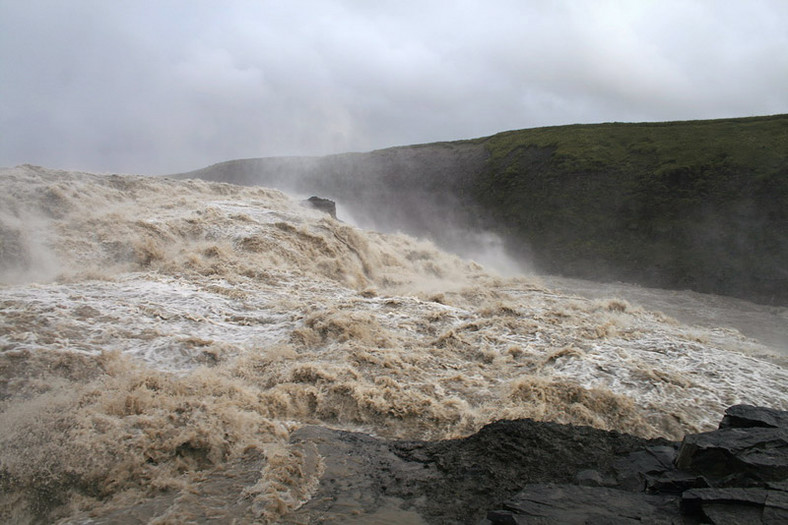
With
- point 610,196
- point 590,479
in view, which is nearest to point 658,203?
point 610,196

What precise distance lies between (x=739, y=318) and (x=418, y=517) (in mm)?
17974

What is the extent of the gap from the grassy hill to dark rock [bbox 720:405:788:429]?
56.8ft

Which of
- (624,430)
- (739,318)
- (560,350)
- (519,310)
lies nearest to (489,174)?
(739,318)

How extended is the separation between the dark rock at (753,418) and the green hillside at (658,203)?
56.8 ft

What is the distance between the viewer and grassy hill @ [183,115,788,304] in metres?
24.6

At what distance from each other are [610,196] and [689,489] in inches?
1164

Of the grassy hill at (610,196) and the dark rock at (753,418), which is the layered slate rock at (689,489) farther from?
the grassy hill at (610,196)

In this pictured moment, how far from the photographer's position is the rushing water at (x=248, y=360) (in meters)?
6.41

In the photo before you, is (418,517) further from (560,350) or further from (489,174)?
(489,174)

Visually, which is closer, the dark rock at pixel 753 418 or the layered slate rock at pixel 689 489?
the layered slate rock at pixel 689 489

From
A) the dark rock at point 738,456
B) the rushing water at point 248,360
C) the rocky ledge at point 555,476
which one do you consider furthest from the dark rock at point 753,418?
the rushing water at point 248,360

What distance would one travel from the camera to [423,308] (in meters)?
13.7

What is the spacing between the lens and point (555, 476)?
6652mm

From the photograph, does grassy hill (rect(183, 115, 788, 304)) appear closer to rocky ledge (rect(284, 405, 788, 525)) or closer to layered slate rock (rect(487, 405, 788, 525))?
rocky ledge (rect(284, 405, 788, 525))
